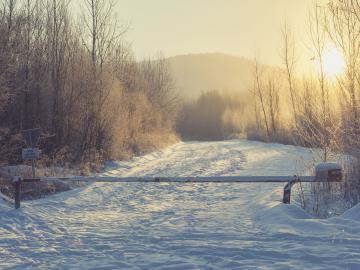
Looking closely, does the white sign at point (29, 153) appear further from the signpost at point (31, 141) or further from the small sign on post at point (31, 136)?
the small sign on post at point (31, 136)

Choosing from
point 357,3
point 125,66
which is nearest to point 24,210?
point 357,3

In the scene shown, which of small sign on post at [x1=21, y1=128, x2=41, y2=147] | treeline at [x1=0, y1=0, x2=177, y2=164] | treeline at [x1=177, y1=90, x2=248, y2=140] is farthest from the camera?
treeline at [x1=177, y1=90, x2=248, y2=140]

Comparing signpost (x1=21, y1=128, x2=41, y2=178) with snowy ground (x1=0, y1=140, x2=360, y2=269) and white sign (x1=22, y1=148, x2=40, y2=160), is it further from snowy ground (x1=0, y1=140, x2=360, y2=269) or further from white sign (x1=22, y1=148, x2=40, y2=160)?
snowy ground (x1=0, y1=140, x2=360, y2=269)

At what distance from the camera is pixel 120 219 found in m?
8.14

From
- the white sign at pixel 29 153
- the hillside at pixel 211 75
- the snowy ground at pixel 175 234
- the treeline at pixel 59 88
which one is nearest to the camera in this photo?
the snowy ground at pixel 175 234

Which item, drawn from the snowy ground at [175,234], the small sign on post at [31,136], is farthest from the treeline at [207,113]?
the snowy ground at [175,234]

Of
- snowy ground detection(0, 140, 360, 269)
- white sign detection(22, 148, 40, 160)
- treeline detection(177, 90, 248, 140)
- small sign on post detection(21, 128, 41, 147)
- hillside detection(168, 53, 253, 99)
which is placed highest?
hillside detection(168, 53, 253, 99)

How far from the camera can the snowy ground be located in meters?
5.13

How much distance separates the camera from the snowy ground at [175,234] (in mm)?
5133

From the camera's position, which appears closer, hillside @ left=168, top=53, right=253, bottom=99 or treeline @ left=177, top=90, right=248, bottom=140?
treeline @ left=177, top=90, right=248, bottom=140

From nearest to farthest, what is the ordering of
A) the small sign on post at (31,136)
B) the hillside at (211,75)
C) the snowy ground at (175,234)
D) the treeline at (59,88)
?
the snowy ground at (175,234) < the small sign on post at (31,136) < the treeline at (59,88) < the hillside at (211,75)

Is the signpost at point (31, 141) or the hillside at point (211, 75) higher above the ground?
the hillside at point (211, 75)

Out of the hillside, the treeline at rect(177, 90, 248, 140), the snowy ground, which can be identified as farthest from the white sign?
the hillside

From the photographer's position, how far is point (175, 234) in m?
6.63
